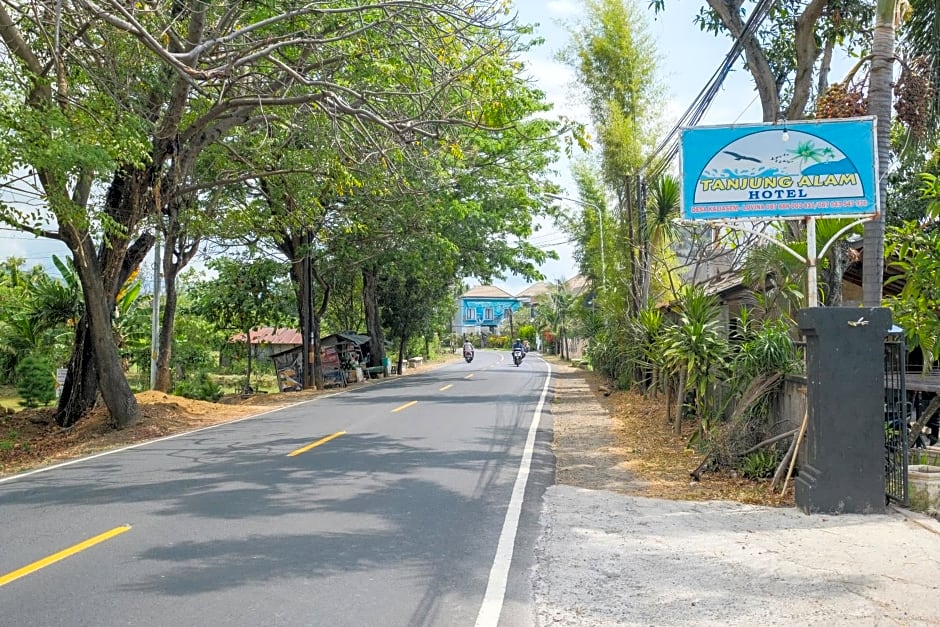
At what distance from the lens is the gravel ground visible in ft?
17.2

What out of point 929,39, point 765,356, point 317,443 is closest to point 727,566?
point 765,356

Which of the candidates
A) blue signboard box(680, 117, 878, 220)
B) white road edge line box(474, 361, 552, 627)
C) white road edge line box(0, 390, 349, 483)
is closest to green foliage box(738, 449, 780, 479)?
white road edge line box(474, 361, 552, 627)

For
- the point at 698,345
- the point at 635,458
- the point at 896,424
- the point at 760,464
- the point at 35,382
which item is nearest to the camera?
the point at 896,424

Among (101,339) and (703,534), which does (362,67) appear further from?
(703,534)

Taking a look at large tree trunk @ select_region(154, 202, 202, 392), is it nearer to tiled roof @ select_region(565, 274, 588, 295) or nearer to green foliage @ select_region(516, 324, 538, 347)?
tiled roof @ select_region(565, 274, 588, 295)

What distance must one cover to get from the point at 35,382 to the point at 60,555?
21327 millimetres

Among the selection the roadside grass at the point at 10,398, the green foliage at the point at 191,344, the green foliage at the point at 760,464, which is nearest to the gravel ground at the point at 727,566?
the green foliage at the point at 760,464

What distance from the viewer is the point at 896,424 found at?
26.0 feet

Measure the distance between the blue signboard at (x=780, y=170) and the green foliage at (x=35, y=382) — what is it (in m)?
22.4

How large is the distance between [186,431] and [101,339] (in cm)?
244

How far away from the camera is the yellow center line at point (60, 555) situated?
6.08 metres

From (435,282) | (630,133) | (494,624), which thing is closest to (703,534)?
(494,624)

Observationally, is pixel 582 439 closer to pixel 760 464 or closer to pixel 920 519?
pixel 760 464

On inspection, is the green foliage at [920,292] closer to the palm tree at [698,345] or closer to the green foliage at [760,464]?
the green foliage at [760,464]
